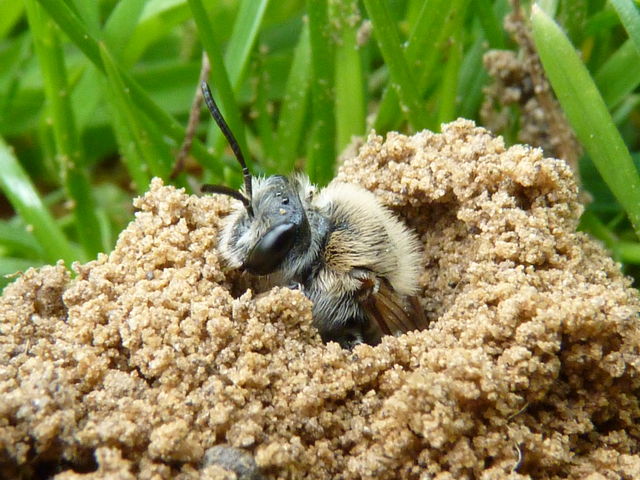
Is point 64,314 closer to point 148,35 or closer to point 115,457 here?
point 115,457

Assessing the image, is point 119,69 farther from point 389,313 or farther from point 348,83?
point 389,313

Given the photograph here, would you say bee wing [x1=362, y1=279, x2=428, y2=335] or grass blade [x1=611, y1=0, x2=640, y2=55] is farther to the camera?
grass blade [x1=611, y1=0, x2=640, y2=55]

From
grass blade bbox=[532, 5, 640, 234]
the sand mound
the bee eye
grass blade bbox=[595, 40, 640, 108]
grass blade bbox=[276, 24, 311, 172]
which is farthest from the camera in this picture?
grass blade bbox=[276, 24, 311, 172]

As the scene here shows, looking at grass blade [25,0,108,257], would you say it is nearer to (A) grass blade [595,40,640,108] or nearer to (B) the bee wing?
(B) the bee wing

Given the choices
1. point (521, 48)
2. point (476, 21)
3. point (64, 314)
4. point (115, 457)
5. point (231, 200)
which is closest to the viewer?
point (115, 457)

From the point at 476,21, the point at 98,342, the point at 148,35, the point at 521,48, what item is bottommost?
the point at 98,342

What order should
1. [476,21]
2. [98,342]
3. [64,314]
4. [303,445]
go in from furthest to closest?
[476,21], [64,314], [98,342], [303,445]

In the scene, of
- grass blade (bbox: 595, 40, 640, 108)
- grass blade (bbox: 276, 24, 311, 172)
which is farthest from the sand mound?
grass blade (bbox: 276, 24, 311, 172)

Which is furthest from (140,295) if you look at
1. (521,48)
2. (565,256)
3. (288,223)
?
(521,48)
